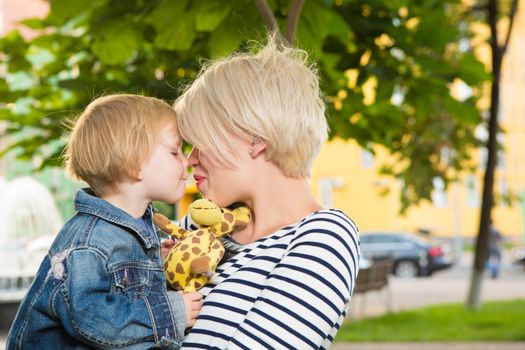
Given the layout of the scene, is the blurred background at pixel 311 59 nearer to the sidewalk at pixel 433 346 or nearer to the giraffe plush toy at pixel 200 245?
the giraffe plush toy at pixel 200 245

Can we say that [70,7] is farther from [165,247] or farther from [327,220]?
[327,220]

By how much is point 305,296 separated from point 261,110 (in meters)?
0.41

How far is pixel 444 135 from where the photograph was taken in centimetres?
1133

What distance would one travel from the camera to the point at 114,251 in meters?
1.87

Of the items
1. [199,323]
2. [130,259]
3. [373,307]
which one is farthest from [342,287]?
[373,307]

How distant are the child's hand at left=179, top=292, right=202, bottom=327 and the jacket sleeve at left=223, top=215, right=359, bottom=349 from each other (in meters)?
0.20

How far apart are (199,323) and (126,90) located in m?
3.12

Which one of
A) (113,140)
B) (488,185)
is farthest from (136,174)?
(488,185)

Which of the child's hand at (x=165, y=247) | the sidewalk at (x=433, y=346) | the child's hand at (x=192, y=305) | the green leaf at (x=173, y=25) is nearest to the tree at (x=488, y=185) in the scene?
the sidewalk at (x=433, y=346)

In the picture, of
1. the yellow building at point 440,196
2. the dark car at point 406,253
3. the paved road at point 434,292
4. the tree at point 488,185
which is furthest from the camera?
the yellow building at point 440,196

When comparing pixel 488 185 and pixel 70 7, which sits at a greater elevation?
pixel 70 7

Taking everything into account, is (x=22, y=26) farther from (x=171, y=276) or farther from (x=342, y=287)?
(x=342, y=287)

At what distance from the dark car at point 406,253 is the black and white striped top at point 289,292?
68.8 feet

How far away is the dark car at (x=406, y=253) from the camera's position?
22.7 metres
